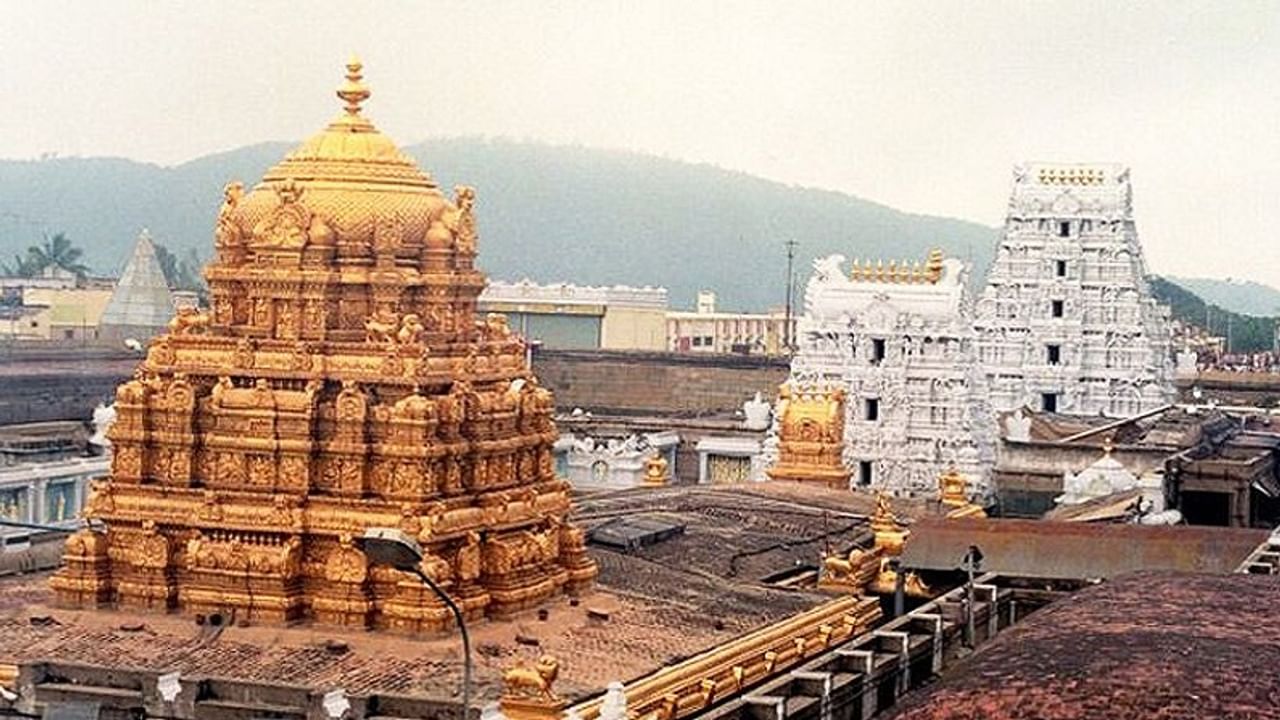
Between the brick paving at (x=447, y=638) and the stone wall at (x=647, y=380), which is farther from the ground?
the stone wall at (x=647, y=380)

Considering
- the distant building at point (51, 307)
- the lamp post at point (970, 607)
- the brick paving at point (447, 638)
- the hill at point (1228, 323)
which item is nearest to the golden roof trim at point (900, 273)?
the lamp post at point (970, 607)

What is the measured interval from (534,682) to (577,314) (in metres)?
79.6

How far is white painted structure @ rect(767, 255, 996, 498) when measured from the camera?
2039 inches

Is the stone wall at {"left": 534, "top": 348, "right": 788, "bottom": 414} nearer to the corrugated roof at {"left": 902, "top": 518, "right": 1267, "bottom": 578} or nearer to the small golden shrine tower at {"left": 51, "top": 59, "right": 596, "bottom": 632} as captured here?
the corrugated roof at {"left": 902, "top": 518, "right": 1267, "bottom": 578}

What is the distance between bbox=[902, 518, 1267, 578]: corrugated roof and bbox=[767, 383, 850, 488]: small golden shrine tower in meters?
9.60

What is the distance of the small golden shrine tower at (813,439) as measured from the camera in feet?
142

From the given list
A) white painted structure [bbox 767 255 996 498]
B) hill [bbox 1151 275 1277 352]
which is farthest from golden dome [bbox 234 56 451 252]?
hill [bbox 1151 275 1277 352]

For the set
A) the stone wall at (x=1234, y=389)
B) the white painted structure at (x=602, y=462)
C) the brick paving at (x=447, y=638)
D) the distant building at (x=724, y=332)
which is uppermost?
the distant building at (x=724, y=332)

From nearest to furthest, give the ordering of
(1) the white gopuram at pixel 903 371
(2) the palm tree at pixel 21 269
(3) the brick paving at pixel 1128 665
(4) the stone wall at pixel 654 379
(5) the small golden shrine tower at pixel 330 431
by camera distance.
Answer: (3) the brick paving at pixel 1128 665, (5) the small golden shrine tower at pixel 330 431, (1) the white gopuram at pixel 903 371, (4) the stone wall at pixel 654 379, (2) the palm tree at pixel 21 269

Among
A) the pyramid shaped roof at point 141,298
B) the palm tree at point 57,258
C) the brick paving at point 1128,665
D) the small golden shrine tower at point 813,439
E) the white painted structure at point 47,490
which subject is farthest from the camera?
the palm tree at point 57,258

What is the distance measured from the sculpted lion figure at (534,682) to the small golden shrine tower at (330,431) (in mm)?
3836

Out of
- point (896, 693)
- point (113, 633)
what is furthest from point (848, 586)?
point (113, 633)

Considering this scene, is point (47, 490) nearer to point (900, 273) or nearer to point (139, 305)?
point (900, 273)

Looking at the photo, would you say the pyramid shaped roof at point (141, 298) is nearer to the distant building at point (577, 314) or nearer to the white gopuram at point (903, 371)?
the distant building at point (577, 314)
